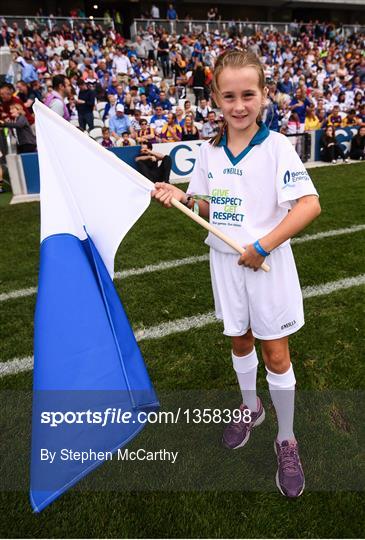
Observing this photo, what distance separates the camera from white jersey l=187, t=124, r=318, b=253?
1.81 metres

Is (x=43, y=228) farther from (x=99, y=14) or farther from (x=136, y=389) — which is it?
(x=99, y=14)

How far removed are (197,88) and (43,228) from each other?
52.4 feet

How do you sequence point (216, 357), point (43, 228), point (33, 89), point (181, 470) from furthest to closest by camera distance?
point (33, 89) < point (216, 357) < point (181, 470) < point (43, 228)

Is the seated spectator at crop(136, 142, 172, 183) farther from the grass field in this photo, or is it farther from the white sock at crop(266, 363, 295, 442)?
the white sock at crop(266, 363, 295, 442)

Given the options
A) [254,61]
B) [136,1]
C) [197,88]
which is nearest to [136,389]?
[254,61]

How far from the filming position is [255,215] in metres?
1.93

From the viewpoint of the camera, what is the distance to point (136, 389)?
185cm

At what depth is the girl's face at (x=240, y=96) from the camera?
69.3 inches

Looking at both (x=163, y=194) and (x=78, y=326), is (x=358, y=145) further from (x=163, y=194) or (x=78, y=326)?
(x=78, y=326)

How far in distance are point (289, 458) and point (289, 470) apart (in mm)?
60

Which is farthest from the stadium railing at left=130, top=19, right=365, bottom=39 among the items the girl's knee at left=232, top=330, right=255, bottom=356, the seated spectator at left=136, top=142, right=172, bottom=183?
the girl's knee at left=232, top=330, right=255, bottom=356

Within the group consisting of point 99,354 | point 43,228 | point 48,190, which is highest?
point 48,190

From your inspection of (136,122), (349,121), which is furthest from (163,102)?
(349,121)

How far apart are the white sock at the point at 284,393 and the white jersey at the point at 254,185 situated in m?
0.70
